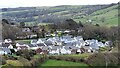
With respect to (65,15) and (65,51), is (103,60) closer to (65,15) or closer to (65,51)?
(65,51)

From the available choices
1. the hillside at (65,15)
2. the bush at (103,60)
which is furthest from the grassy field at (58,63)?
the hillside at (65,15)

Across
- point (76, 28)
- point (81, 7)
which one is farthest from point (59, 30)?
point (81, 7)

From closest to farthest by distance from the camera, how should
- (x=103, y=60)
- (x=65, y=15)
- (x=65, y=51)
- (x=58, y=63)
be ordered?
(x=103, y=60)
(x=58, y=63)
(x=65, y=51)
(x=65, y=15)

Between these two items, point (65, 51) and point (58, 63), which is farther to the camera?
point (65, 51)

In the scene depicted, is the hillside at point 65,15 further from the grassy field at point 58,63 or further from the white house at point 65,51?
the grassy field at point 58,63

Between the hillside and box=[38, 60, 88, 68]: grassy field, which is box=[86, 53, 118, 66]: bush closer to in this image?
box=[38, 60, 88, 68]: grassy field

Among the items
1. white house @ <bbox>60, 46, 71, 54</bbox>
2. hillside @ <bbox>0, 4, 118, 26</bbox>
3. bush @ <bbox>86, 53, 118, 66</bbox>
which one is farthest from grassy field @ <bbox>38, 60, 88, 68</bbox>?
hillside @ <bbox>0, 4, 118, 26</bbox>

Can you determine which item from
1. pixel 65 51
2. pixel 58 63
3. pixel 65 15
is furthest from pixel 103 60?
pixel 65 15

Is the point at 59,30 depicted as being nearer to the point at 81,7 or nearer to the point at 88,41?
the point at 88,41
